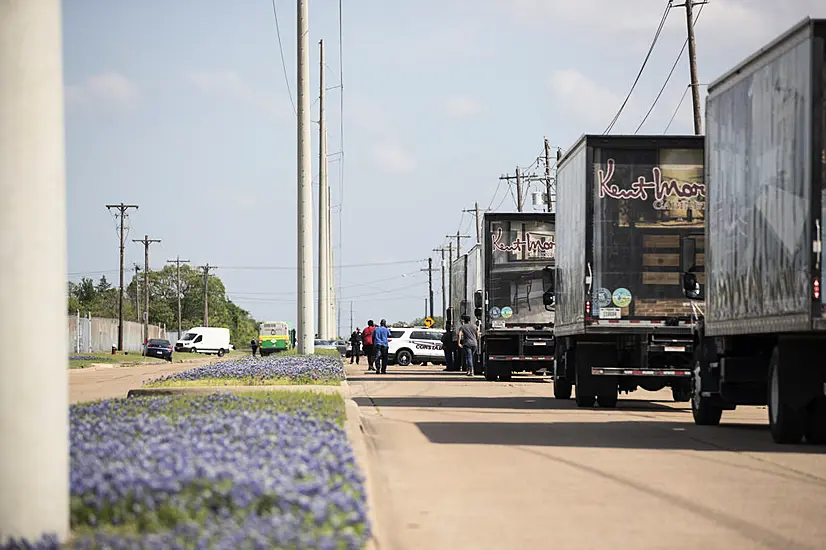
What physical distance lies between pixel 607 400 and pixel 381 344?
71.1 feet

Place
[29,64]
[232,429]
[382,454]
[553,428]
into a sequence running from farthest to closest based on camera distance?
[553,428]
[382,454]
[232,429]
[29,64]

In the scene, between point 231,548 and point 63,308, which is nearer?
point 231,548

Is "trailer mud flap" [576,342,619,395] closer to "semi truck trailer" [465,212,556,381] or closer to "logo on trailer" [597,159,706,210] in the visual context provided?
"logo on trailer" [597,159,706,210]

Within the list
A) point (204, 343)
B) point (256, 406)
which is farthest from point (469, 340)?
point (204, 343)

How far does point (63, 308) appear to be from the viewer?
6699 mm

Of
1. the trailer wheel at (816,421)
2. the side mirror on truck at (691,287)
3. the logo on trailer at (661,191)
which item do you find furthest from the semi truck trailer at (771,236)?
the logo on trailer at (661,191)

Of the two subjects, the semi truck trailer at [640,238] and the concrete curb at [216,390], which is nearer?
the concrete curb at [216,390]

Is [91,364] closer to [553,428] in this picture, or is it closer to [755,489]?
[553,428]

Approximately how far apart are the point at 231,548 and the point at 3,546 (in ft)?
4.00

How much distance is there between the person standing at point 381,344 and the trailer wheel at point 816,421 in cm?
2904

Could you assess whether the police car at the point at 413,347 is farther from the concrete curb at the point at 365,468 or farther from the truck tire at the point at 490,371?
the concrete curb at the point at 365,468

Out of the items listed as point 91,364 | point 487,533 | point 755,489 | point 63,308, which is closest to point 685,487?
point 755,489

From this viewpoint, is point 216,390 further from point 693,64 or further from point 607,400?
point 693,64

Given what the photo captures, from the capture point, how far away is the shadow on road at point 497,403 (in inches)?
891
